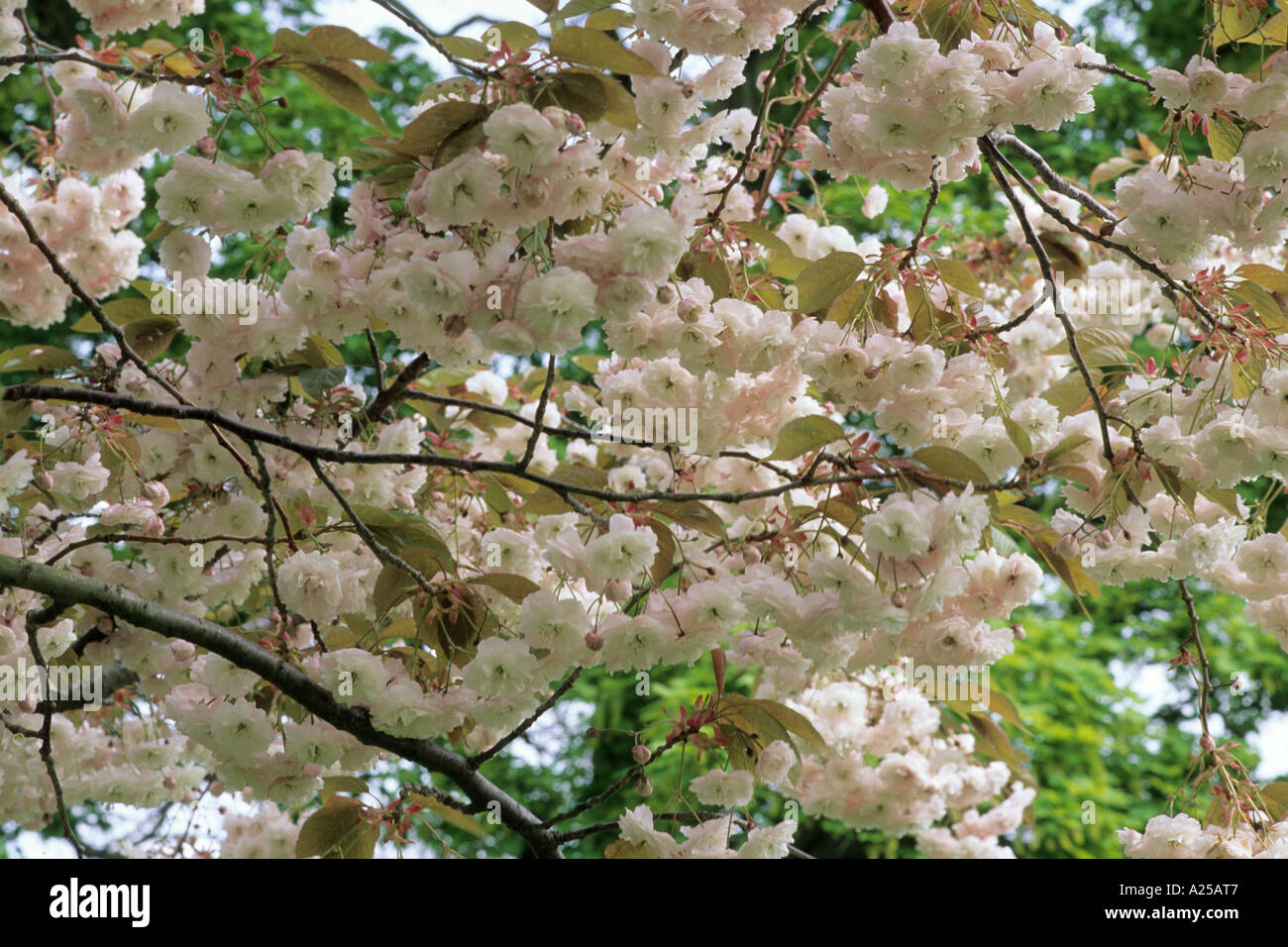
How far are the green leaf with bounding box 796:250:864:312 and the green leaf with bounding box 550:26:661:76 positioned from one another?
547 mm

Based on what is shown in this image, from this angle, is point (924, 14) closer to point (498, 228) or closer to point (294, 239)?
point (498, 228)

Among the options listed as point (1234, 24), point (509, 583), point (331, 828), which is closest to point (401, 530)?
point (509, 583)

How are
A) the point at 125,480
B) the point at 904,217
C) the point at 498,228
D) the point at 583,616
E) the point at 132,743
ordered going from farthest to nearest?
the point at 904,217 < the point at 132,743 < the point at 125,480 < the point at 583,616 < the point at 498,228

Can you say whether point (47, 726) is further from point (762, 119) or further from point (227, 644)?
point (762, 119)

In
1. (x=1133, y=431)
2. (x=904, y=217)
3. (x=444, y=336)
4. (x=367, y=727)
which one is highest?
(x=904, y=217)

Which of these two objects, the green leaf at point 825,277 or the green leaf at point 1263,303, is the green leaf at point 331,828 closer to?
the green leaf at point 825,277

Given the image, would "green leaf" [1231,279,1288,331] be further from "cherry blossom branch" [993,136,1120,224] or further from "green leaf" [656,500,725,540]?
"green leaf" [656,500,725,540]

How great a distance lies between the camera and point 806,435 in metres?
1.65

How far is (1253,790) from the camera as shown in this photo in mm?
1948

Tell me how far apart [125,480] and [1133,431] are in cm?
191

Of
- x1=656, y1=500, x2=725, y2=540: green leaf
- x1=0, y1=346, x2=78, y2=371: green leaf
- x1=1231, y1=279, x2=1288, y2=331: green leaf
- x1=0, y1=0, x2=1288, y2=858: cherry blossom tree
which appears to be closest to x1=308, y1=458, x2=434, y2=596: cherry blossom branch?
x1=0, y1=0, x2=1288, y2=858: cherry blossom tree

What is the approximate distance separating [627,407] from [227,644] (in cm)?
76

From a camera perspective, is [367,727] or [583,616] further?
[367,727]
